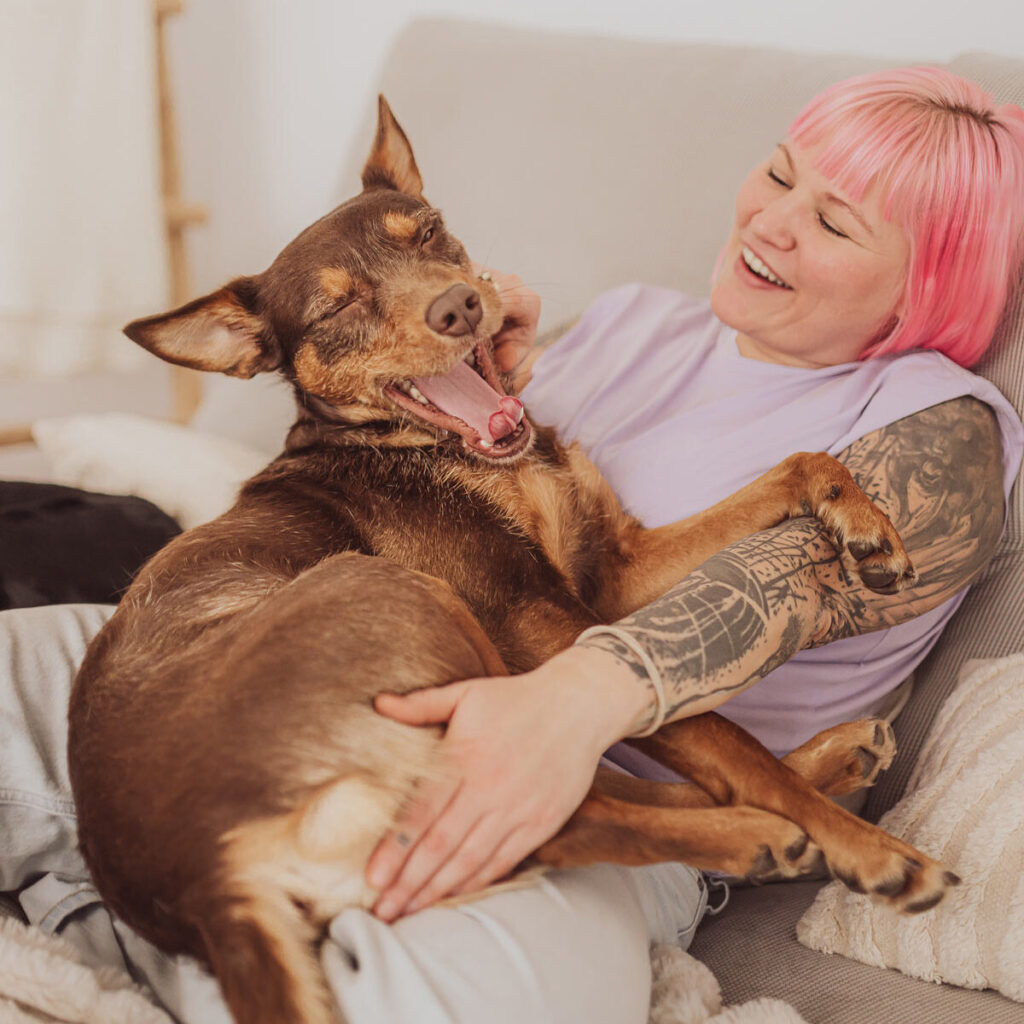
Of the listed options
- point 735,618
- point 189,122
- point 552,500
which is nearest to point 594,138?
point 552,500

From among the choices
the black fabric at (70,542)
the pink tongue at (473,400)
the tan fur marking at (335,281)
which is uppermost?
the tan fur marking at (335,281)

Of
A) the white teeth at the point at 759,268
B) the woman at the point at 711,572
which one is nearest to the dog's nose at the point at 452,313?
the woman at the point at 711,572

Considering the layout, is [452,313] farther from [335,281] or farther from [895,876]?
[895,876]

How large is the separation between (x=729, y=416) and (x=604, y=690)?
94cm

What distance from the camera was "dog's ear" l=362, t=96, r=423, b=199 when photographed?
2354mm

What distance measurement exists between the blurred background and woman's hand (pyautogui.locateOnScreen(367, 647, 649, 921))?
200 centimetres

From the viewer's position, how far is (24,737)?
1.81 m

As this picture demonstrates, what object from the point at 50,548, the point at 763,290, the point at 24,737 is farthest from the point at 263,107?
the point at 24,737

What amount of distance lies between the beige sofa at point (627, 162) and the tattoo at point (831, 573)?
225 mm

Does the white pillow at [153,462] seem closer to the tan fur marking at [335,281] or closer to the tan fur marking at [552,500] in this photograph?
the tan fur marking at [335,281]

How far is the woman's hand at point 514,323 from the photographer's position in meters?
2.38

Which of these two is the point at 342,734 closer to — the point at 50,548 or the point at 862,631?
the point at 862,631

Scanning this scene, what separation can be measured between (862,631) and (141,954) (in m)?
1.39

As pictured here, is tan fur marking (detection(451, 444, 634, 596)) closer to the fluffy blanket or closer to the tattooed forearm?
the tattooed forearm
